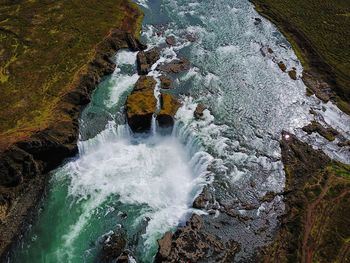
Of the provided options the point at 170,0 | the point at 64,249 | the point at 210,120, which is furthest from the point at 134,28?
the point at 64,249

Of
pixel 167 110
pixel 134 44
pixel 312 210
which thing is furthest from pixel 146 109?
pixel 312 210

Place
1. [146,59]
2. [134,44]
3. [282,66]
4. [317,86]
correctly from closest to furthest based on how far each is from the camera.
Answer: [317,86] < [146,59] < [282,66] < [134,44]

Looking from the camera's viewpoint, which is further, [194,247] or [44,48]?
[44,48]

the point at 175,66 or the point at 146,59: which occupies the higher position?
the point at 175,66

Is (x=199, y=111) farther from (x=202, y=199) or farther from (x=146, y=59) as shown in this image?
(x=202, y=199)

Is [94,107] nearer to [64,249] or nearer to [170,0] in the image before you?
[64,249]

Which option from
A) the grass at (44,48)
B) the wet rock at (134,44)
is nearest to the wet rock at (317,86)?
the wet rock at (134,44)
